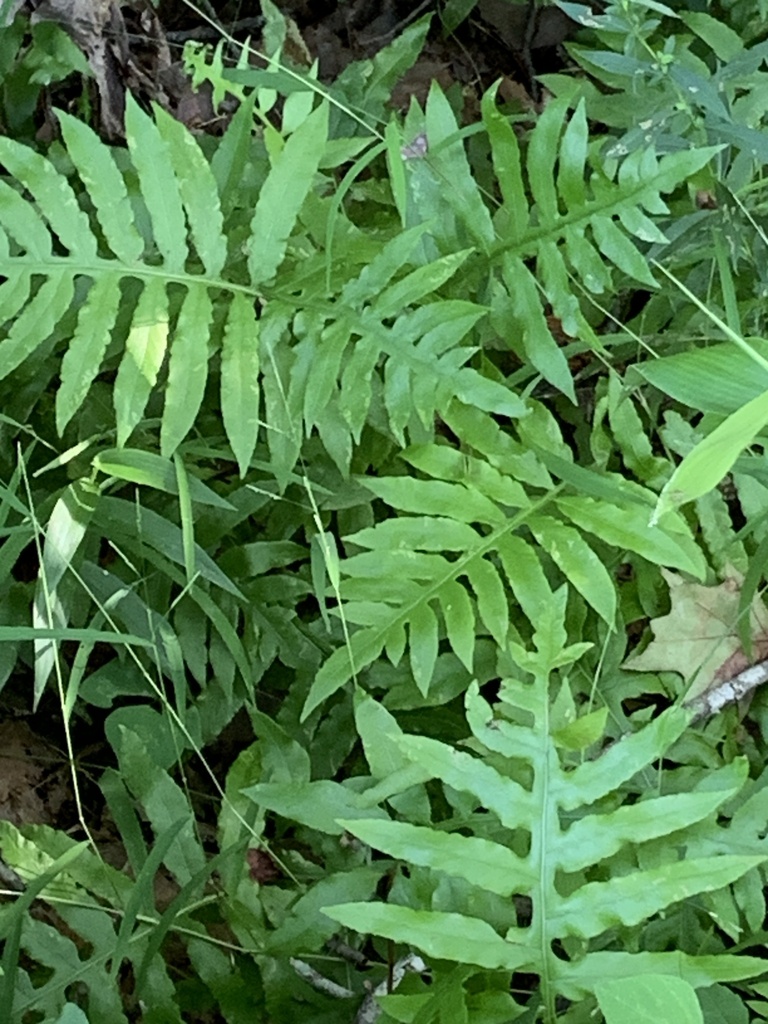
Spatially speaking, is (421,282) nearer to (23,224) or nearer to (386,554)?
(386,554)

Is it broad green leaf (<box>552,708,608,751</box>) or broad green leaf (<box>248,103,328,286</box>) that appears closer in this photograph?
broad green leaf (<box>552,708,608,751</box>)

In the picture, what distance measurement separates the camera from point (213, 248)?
3.62 feet

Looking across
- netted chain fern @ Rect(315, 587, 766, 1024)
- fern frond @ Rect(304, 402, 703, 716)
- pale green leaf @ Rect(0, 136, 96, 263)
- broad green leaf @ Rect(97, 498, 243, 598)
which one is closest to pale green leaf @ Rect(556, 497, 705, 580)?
fern frond @ Rect(304, 402, 703, 716)

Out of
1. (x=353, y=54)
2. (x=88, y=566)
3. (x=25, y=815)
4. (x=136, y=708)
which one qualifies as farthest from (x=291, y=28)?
(x=25, y=815)

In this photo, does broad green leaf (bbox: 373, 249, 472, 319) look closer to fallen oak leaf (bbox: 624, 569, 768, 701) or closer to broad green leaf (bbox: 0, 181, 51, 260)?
broad green leaf (bbox: 0, 181, 51, 260)

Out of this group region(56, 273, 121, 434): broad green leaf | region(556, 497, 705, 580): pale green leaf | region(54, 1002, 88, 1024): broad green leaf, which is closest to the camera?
region(54, 1002, 88, 1024): broad green leaf

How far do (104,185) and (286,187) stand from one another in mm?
201

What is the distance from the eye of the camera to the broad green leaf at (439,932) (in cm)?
90

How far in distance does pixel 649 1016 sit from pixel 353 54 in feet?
5.34

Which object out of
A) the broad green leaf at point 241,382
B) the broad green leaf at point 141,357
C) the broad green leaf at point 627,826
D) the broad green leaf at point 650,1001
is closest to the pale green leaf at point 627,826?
the broad green leaf at point 627,826

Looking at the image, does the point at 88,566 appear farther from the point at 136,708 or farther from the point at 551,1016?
the point at 551,1016

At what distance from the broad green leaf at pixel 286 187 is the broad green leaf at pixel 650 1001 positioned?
80cm

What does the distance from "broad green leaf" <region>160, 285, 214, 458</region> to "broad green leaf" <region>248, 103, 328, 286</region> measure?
3.5 inches

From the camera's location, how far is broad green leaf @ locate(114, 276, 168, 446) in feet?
3.45
